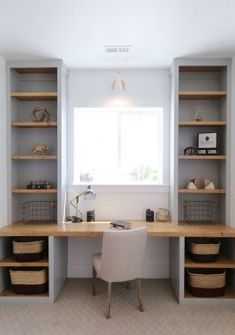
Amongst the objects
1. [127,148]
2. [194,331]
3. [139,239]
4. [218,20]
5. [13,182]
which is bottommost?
[194,331]

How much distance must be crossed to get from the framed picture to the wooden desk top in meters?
0.87

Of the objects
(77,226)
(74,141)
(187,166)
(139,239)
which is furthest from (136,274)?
(74,141)

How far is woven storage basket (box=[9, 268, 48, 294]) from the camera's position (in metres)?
2.85

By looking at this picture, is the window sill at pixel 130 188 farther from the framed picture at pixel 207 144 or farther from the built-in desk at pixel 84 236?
the framed picture at pixel 207 144

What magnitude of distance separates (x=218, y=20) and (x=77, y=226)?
2.43 metres

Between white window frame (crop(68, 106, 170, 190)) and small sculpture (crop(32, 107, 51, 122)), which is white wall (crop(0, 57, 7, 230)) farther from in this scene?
white window frame (crop(68, 106, 170, 190))

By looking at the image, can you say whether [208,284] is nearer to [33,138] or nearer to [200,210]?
[200,210]

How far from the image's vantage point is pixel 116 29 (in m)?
2.34

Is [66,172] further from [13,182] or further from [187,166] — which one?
[187,166]

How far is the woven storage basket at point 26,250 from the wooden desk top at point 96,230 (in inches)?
4.7

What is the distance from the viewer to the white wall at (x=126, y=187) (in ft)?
11.2

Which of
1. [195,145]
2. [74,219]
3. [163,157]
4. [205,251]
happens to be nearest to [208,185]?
[195,145]

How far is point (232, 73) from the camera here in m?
2.99

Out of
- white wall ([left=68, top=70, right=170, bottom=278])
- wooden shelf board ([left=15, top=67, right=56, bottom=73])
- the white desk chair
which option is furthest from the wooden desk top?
wooden shelf board ([left=15, top=67, right=56, bottom=73])
